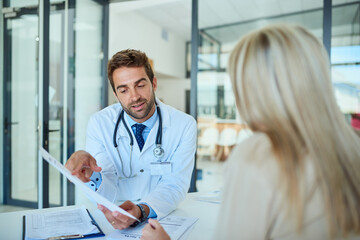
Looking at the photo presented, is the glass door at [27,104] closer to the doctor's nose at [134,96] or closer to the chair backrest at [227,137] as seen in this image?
the doctor's nose at [134,96]

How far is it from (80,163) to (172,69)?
589 centimetres

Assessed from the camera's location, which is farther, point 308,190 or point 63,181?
point 63,181

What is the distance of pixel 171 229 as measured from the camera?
44.9 inches

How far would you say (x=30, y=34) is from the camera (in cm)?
318

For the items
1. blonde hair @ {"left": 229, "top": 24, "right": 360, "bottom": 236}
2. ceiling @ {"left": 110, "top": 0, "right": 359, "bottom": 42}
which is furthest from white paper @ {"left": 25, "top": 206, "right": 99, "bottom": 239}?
ceiling @ {"left": 110, "top": 0, "right": 359, "bottom": 42}

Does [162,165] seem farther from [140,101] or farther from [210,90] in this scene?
[210,90]

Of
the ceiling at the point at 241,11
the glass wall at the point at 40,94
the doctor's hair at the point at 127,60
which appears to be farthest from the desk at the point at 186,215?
the ceiling at the point at 241,11

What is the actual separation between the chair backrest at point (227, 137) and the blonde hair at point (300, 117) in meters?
4.18

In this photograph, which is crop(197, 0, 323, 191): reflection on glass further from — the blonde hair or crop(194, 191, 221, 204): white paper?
the blonde hair

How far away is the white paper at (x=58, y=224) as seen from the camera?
1.08m

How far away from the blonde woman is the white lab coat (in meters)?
0.87

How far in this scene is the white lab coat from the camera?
61.7 inches

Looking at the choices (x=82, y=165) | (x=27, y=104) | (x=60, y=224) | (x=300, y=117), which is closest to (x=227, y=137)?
(x=27, y=104)

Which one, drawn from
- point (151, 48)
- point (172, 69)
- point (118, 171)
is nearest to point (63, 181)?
point (118, 171)
